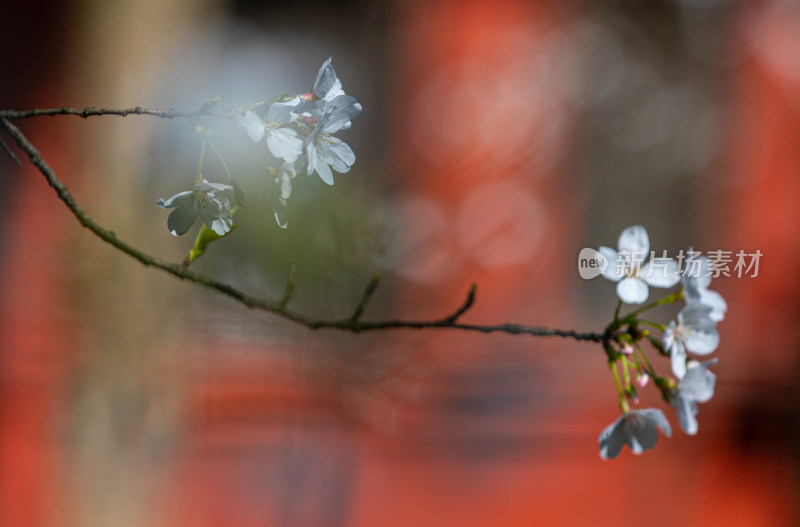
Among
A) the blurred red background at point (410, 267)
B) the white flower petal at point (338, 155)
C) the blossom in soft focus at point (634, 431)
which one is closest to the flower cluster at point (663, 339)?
the blossom in soft focus at point (634, 431)

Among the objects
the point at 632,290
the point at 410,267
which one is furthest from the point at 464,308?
the point at 410,267

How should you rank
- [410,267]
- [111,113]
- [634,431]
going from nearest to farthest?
[111,113]
[634,431]
[410,267]

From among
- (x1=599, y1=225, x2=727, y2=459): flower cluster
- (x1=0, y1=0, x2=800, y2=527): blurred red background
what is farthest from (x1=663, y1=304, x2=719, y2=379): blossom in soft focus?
(x1=0, y1=0, x2=800, y2=527): blurred red background

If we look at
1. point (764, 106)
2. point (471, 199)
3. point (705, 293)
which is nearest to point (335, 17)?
point (471, 199)

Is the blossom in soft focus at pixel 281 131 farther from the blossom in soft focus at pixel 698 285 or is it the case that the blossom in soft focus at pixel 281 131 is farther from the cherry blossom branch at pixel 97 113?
the blossom in soft focus at pixel 698 285

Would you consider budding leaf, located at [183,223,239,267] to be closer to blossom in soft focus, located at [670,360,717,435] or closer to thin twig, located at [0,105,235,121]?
thin twig, located at [0,105,235,121]

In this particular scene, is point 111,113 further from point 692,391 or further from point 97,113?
point 692,391
